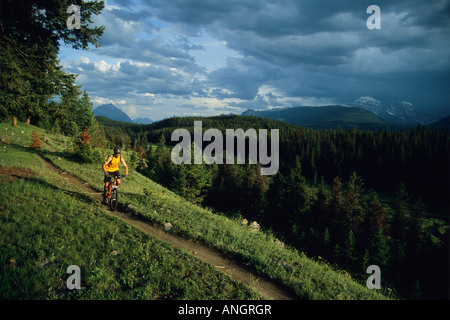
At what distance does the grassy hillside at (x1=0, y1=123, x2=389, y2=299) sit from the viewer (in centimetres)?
593

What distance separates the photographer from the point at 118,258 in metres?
7.23

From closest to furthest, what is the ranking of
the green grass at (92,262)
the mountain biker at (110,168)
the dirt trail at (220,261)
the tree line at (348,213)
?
the green grass at (92,262)
the dirt trail at (220,261)
the mountain biker at (110,168)
the tree line at (348,213)

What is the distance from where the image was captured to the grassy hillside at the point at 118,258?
5930 millimetres

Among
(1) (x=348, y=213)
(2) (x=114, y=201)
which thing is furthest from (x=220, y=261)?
(1) (x=348, y=213)

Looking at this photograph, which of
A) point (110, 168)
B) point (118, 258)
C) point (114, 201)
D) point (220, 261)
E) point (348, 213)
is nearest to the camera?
point (118, 258)

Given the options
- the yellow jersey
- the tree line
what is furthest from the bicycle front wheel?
the tree line

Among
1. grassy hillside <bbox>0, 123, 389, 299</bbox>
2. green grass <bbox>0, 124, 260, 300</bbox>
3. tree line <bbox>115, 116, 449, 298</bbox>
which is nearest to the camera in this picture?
green grass <bbox>0, 124, 260, 300</bbox>

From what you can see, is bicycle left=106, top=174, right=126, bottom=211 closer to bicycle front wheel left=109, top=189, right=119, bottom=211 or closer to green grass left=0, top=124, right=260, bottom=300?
bicycle front wheel left=109, top=189, right=119, bottom=211

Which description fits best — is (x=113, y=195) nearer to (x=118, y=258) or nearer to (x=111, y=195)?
(x=111, y=195)

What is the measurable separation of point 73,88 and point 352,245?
5113 cm

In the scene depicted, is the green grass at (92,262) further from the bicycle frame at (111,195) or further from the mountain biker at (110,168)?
the mountain biker at (110,168)

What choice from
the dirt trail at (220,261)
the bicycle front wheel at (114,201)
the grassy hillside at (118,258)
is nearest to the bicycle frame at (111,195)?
the bicycle front wheel at (114,201)

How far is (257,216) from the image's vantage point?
212ft
